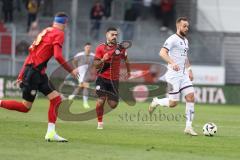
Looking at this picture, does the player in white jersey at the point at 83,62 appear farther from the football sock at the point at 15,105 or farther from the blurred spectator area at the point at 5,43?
the football sock at the point at 15,105

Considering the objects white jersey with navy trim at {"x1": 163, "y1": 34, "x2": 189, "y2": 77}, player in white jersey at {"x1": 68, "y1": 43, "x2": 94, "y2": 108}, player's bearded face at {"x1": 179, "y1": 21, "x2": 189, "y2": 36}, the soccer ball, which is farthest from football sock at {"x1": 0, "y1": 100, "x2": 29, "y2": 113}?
player in white jersey at {"x1": 68, "y1": 43, "x2": 94, "y2": 108}

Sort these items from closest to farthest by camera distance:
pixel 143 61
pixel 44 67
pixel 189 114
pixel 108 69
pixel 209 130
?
pixel 44 67, pixel 209 130, pixel 189 114, pixel 108 69, pixel 143 61

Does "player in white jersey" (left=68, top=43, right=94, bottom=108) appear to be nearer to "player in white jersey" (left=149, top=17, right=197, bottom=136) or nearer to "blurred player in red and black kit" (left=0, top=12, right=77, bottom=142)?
"player in white jersey" (left=149, top=17, right=197, bottom=136)

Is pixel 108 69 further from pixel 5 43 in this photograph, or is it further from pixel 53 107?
pixel 5 43

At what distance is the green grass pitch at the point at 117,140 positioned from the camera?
13742 mm

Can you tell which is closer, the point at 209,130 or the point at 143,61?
the point at 209,130

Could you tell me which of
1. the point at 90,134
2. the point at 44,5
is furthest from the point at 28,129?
the point at 44,5

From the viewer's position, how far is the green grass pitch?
13.7 metres

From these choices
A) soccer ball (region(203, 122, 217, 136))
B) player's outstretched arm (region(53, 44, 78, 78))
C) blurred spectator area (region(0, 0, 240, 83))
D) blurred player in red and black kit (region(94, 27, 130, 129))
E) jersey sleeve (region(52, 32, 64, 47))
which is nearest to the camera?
player's outstretched arm (region(53, 44, 78, 78))

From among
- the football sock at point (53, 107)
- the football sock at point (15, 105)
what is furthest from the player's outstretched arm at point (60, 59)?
the football sock at point (15, 105)

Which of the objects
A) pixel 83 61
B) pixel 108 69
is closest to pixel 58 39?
pixel 108 69

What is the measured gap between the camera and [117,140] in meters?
16.5

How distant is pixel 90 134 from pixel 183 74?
2742 mm

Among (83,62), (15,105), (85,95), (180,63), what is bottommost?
(85,95)
